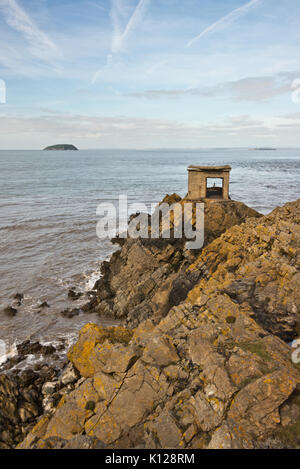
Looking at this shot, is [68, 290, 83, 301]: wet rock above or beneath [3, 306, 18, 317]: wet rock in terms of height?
above

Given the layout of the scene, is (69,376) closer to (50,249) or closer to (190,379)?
(190,379)

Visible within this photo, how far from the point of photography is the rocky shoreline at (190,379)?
6812mm

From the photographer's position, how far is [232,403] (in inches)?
279

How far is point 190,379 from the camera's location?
7996 mm

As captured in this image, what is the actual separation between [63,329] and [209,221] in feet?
43.0

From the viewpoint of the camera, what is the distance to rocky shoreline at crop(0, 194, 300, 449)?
6.81 metres

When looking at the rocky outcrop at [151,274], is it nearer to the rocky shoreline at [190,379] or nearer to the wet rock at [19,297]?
the rocky shoreline at [190,379]

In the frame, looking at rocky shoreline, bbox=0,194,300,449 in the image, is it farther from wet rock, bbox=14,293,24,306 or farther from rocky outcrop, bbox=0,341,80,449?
wet rock, bbox=14,293,24,306

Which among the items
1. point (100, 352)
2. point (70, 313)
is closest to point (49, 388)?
point (100, 352)

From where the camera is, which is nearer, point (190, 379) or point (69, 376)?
point (190, 379)

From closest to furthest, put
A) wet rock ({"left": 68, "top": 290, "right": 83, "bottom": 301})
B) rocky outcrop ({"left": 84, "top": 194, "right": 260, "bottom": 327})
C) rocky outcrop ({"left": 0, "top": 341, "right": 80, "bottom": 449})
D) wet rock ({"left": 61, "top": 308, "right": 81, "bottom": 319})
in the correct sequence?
rocky outcrop ({"left": 0, "top": 341, "right": 80, "bottom": 449})
rocky outcrop ({"left": 84, "top": 194, "right": 260, "bottom": 327})
wet rock ({"left": 61, "top": 308, "right": 81, "bottom": 319})
wet rock ({"left": 68, "top": 290, "right": 83, "bottom": 301})

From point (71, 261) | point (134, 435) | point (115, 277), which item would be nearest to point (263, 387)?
point (134, 435)

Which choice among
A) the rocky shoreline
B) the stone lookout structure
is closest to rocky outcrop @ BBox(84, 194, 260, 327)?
the stone lookout structure

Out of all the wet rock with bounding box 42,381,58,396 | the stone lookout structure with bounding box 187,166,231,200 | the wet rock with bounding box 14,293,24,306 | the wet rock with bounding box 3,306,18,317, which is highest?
the stone lookout structure with bounding box 187,166,231,200
